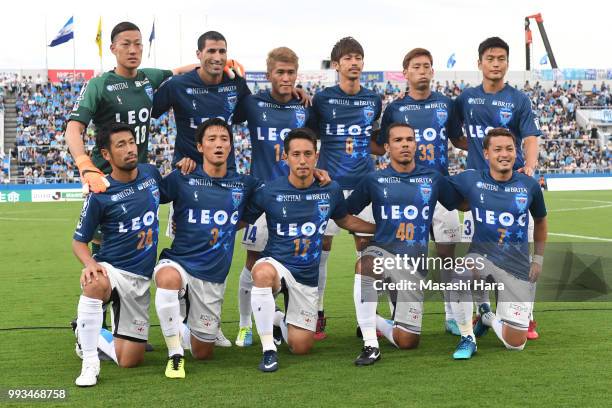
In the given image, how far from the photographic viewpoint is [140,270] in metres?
6.07

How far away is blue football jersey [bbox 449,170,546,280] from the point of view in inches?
255

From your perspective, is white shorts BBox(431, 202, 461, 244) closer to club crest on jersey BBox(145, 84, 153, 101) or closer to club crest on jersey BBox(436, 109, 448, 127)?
club crest on jersey BBox(436, 109, 448, 127)

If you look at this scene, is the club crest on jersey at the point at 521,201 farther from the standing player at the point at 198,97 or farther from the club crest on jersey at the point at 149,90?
the club crest on jersey at the point at 149,90

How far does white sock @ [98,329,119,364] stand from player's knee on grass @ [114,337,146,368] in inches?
3.2

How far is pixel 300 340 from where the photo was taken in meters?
6.40

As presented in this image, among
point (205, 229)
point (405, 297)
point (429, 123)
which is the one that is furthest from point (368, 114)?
point (205, 229)

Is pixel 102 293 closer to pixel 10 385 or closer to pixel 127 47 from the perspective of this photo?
pixel 10 385

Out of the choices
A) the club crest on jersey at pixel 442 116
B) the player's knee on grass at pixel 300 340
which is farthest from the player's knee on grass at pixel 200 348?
the club crest on jersey at pixel 442 116

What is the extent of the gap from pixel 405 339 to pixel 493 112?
2.27 meters

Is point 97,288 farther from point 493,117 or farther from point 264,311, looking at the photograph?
point 493,117

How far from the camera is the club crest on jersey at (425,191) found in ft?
21.3

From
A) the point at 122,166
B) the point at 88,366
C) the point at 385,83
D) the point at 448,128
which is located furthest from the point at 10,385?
the point at 385,83

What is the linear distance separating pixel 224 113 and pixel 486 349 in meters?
3.14

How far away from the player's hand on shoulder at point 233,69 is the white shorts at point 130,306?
217cm
